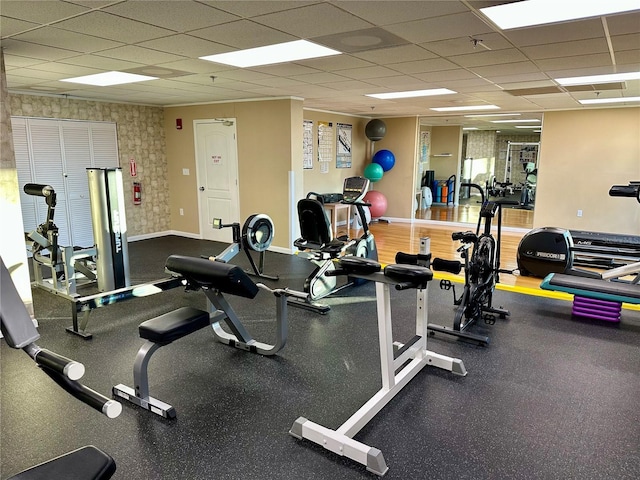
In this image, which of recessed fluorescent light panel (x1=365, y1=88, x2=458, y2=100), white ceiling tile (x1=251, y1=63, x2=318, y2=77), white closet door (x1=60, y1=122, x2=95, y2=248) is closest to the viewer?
white ceiling tile (x1=251, y1=63, x2=318, y2=77)

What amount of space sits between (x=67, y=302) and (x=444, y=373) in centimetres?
359

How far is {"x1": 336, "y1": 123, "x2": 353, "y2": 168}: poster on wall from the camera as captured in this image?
843 centimetres

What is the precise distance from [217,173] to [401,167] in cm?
402

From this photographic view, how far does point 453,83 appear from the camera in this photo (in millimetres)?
4754

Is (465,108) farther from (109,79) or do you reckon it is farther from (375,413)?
(375,413)

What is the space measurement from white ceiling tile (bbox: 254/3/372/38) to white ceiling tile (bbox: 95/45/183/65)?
47.9 inches

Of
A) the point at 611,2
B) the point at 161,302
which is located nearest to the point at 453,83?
the point at 611,2

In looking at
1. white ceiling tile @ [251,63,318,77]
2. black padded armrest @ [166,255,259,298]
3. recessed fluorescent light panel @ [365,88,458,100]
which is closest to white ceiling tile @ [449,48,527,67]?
white ceiling tile @ [251,63,318,77]

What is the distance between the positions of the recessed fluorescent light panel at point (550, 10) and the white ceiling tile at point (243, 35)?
1295 mm

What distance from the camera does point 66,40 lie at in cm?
311

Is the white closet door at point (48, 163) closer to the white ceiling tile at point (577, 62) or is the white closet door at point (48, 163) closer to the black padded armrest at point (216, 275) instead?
the black padded armrest at point (216, 275)

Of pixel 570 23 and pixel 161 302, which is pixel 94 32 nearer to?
pixel 161 302

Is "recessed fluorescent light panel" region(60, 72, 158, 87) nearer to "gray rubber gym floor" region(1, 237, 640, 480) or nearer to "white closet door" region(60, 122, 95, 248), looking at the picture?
"white closet door" region(60, 122, 95, 248)

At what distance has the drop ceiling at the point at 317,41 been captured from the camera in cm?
246
